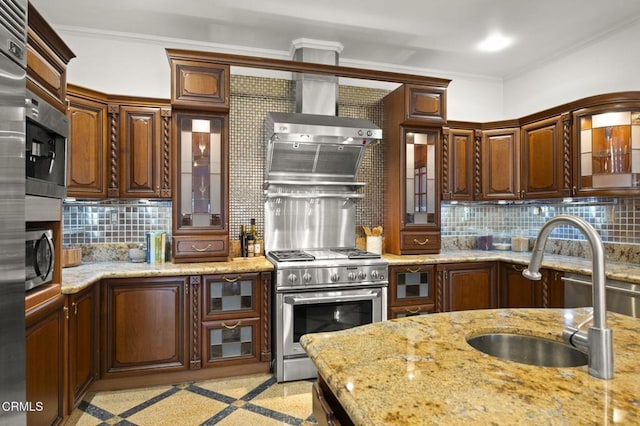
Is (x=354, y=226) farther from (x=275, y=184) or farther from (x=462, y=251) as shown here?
(x=462, y=251)

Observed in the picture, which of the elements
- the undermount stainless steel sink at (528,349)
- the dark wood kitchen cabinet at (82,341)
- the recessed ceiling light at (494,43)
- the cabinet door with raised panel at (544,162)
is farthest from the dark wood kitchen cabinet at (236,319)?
the recessed ceiling light at (494,43)

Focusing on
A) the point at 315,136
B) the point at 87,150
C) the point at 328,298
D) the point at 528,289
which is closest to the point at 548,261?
the point at 528,289

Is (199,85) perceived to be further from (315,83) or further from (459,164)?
(459,164)

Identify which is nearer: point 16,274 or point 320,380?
point 16,274

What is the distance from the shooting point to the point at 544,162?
12.4 feet

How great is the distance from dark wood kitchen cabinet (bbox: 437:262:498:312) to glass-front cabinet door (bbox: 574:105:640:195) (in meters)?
1.11

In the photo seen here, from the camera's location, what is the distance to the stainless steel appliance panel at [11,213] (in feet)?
3.37

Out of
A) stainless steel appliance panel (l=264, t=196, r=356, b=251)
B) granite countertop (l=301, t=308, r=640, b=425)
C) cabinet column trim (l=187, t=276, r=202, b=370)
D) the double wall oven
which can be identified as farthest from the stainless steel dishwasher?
cabinet column trim (l=187, t=276, r=202, b=370)

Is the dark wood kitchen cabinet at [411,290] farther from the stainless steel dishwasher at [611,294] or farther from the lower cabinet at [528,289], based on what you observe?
the stainless steel dishwasher at [611,294]

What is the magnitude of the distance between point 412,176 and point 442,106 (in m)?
0.78

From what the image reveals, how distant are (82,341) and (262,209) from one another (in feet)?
6.10

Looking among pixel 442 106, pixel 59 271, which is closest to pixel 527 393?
pixel 59 271

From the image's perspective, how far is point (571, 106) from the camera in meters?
3.46

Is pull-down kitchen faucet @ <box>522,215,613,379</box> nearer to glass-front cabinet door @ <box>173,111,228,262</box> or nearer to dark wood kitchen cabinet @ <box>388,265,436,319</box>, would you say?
dark wood kitchen cabinet @ <box>388,265,436,319</box>
